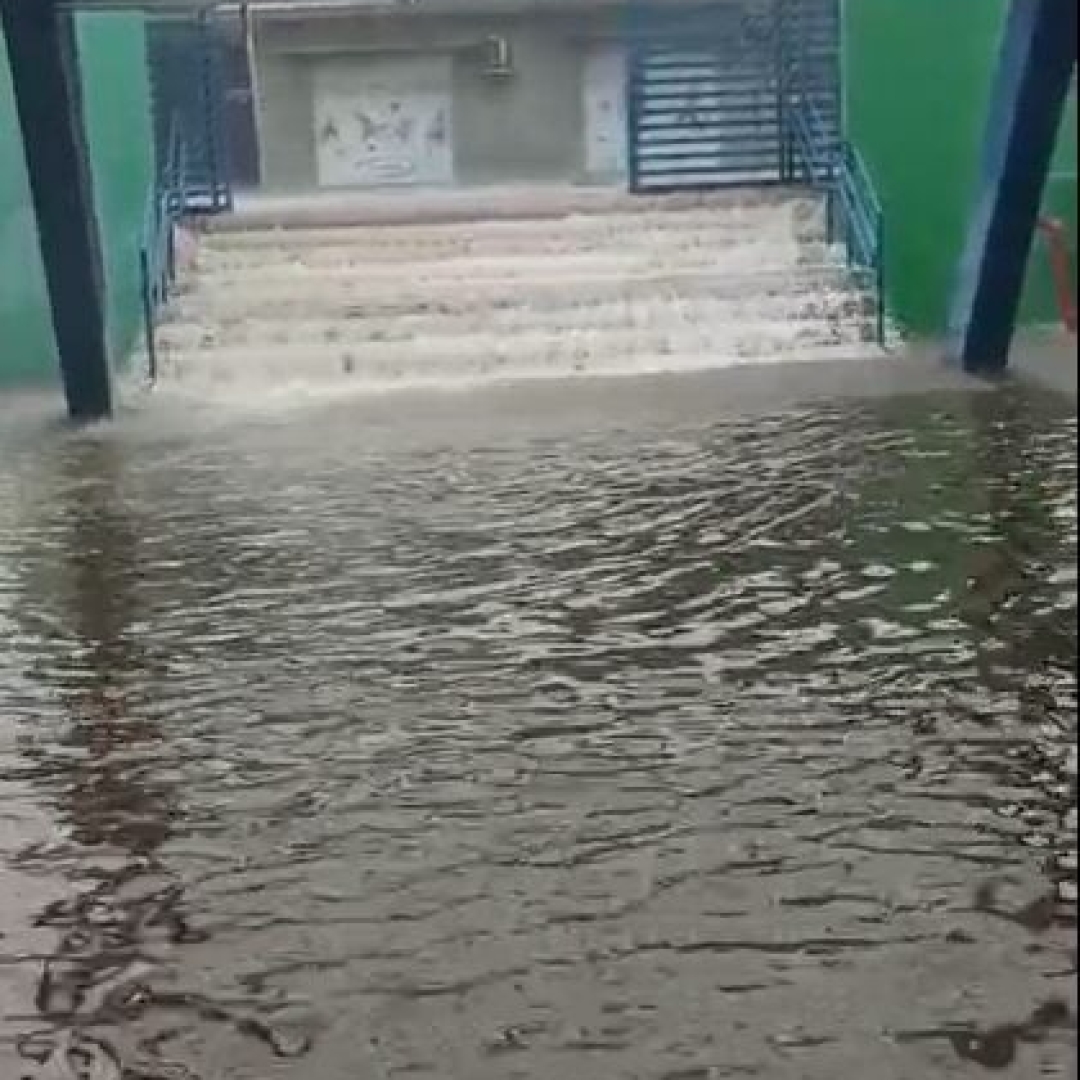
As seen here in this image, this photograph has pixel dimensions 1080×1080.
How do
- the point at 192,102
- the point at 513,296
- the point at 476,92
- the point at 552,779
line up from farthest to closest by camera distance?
the point at 476,92 < the point at 192,102 < the point at 513,296 < the point at 552,779

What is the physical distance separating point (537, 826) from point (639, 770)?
0.42m

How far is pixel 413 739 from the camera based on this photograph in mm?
4969

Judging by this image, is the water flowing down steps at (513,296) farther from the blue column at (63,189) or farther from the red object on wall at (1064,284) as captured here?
the red object on wall at (1064,284)

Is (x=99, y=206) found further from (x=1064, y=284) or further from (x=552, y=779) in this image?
(x=1064, y=284)

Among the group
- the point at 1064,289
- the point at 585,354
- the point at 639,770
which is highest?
the point at 1064,289

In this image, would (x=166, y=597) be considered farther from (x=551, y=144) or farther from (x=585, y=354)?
(x=551, y=144)

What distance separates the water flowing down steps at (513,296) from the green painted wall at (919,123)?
47 cm

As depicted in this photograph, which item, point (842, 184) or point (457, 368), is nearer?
point (457, 368)

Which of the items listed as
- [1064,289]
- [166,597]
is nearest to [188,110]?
[166,597]

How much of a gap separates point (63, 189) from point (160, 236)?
186 inches

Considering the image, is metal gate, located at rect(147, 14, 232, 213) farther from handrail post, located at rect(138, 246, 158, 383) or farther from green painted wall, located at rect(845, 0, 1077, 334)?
green painted wall, located at rect(845, 0, 1077, 334)

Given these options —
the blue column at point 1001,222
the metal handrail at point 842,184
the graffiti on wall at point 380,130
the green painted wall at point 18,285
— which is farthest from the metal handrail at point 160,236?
the blue column at point 1001,222

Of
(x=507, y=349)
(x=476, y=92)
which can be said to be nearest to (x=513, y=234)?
(x=507, y=349)

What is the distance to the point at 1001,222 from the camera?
11.1 m
